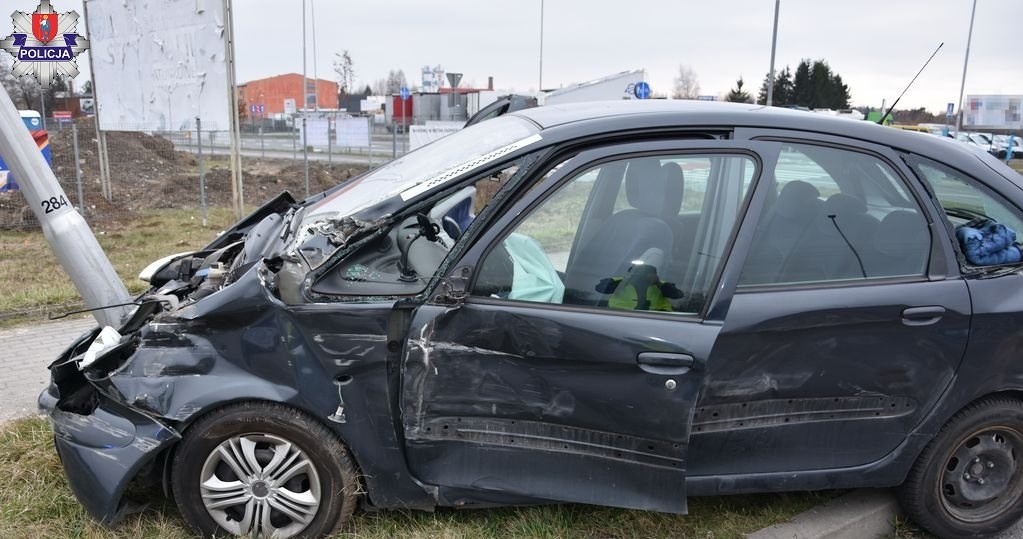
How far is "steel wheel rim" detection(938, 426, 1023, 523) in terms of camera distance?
306 centimetres

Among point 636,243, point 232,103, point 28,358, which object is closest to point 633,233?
point 636,243

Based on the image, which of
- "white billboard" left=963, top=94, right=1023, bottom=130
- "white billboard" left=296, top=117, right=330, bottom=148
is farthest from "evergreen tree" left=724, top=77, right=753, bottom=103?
"white billboard" left=296, top=117, right=330, bottom=148

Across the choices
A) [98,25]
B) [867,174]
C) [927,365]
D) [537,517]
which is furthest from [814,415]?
[98,25]

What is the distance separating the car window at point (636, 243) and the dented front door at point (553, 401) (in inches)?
Result: 4.4

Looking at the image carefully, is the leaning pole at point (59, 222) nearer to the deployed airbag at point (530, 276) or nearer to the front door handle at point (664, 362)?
the deployed airbag at point (530, 276)

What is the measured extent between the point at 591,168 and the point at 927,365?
1.54m

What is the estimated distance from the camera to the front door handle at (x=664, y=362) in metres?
2.61

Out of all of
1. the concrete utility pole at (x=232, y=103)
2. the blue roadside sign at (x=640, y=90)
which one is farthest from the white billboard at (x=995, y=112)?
the concrete utility pole at (x=232, y=103)

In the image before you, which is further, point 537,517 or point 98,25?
point 98,25

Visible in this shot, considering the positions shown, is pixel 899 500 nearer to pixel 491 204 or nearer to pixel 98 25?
pixel 491 204

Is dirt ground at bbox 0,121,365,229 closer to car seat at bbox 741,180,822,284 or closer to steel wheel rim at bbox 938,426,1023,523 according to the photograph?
car seat at bbox 741,180,822,284

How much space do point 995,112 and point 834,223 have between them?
3684 cm

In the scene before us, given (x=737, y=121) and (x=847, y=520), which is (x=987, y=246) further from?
(x=847, y=520)

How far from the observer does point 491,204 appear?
107 inches
